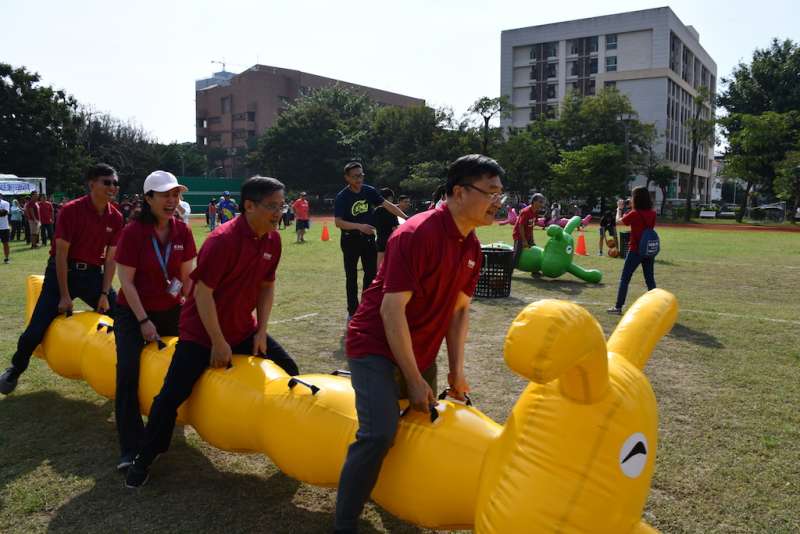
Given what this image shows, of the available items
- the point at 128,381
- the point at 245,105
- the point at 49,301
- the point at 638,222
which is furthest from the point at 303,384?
the point at 245,105

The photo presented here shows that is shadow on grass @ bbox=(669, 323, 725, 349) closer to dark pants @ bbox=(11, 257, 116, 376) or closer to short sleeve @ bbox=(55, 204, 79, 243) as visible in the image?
dark pants @ bbox=(11, 257, 116, 376)

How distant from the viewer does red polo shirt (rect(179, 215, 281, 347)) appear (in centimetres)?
361

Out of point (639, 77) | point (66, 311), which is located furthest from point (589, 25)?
point (66, 311)

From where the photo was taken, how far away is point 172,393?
12.3 ft

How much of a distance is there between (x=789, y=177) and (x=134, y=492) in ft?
159

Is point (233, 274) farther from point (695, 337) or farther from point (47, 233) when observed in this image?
point (47, 233)

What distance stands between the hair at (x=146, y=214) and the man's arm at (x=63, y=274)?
120 centimetres

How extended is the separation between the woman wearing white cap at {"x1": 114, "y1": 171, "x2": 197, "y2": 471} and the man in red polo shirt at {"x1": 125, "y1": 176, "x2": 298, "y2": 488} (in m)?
0.41

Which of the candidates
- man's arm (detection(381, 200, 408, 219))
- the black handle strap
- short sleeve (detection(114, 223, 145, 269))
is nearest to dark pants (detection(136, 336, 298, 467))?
the black handle strap

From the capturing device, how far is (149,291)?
4438mm

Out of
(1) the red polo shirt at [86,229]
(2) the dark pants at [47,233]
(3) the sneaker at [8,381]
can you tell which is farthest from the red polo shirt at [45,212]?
(1) the red polo shirt at [86,229]

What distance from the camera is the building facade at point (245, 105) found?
91375 mm

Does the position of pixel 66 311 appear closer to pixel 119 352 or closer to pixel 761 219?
pixel 119 352

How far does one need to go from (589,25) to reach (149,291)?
86143 millimetres
